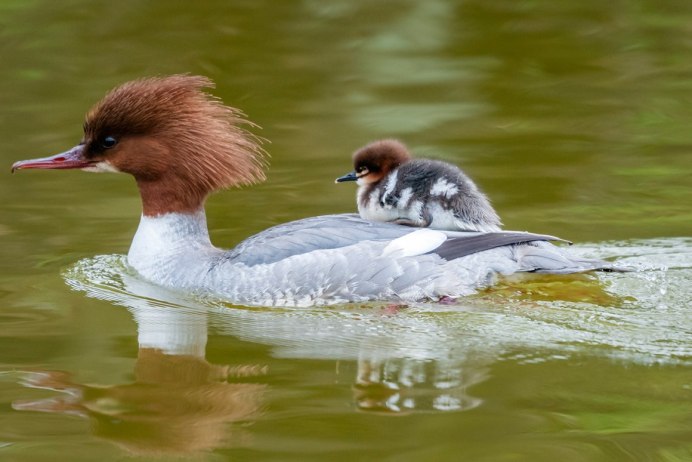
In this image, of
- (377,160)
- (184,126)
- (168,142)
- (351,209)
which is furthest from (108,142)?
(351,209)

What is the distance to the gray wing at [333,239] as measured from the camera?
6621 mm

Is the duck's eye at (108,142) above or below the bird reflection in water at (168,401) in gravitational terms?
above

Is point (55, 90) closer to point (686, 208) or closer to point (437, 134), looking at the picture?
point (437, 134)

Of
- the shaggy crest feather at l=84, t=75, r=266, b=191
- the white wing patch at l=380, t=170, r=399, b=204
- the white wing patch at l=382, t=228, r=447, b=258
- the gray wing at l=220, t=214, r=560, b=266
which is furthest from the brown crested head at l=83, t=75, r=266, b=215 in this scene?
the white wing patch at l=382, t=228, r=447, b=258

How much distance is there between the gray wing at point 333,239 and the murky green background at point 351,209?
0.96 feet

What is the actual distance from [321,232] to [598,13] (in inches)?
277

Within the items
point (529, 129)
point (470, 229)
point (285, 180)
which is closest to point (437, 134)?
point (529, 129)

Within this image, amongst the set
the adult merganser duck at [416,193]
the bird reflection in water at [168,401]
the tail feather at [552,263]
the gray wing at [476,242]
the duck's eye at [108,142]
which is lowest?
the bird reflection in water at [168,401]

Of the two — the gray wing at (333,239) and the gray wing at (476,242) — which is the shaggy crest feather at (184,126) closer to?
the gray wing at (333,239)

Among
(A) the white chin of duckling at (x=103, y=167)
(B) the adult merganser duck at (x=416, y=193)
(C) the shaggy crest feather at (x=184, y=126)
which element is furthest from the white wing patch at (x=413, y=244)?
(A) the white chin of duckling at (x=103, y=167)

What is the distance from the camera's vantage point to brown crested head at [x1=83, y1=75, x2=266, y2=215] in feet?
23.0

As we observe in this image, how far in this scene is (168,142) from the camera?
7.11 metres

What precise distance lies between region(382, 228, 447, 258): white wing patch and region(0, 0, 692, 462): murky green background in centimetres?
35

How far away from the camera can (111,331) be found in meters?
6.32
